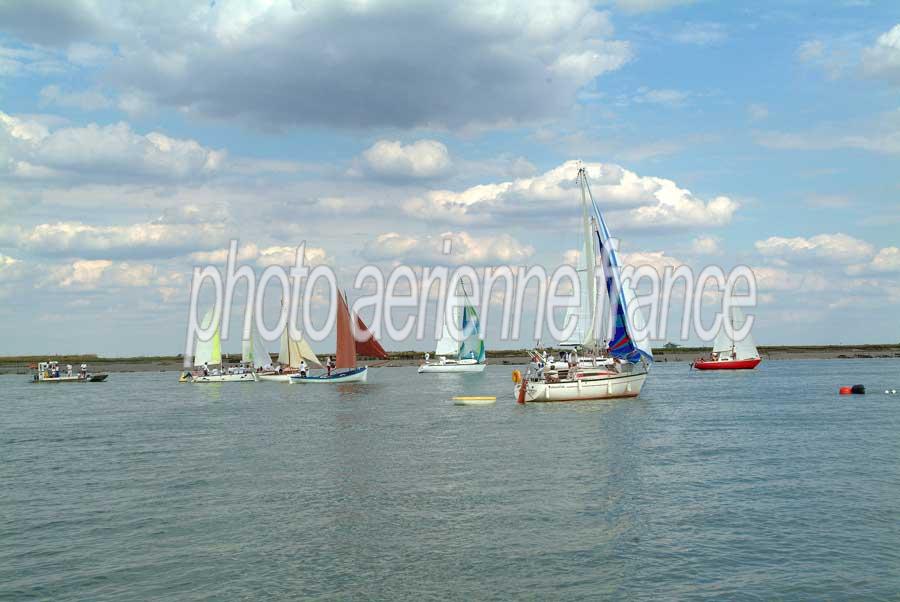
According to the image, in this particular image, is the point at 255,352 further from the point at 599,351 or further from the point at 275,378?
the point at 599,351

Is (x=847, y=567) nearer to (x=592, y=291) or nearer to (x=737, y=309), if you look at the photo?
(x=592, y=291)

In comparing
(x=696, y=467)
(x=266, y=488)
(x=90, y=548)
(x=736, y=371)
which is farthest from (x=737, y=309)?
(x=90, y=548)

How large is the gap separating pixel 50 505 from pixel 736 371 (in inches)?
5162

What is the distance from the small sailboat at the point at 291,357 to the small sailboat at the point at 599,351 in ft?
173

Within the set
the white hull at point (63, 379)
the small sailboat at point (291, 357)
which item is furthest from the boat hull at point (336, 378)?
the white hull at point (63, 379)

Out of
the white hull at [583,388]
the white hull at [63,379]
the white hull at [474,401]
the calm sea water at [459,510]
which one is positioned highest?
the white hull at [583,388]

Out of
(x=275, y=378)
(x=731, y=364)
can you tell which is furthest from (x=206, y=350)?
(x=731, y=364)

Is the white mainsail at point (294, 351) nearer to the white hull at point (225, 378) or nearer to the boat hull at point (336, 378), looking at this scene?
the boat hull at point (336, 378)

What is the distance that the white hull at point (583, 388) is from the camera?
220 feet

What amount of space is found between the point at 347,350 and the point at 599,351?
44.7 metres

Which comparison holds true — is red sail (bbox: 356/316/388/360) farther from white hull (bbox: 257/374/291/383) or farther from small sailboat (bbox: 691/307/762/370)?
small sailboat (bbox: 691/307/762/370)

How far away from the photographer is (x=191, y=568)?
837 inches

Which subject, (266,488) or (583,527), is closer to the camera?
(583,527)

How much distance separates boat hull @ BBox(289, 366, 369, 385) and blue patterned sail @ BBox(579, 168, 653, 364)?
48.6m
